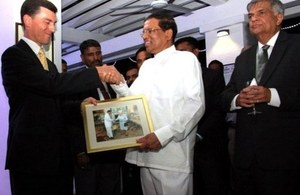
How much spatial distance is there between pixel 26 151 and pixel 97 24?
7412 mm

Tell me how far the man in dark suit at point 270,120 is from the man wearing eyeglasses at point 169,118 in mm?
294

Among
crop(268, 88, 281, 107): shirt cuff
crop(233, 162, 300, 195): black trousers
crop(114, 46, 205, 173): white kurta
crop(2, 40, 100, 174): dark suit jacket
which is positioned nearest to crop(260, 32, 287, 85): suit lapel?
crop(268, 88, 281, 107): shirt cuff

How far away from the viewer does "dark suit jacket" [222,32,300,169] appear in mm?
1788

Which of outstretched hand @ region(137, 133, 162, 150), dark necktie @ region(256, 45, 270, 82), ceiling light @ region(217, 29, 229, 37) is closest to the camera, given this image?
outstretched hand @ region(137, 133, 162, 150)

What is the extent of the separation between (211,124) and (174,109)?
36.7 inches

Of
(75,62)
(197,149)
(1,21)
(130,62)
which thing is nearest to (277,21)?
(197,149)

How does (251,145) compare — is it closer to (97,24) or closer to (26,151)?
(26,151)

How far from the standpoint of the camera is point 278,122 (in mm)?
1818

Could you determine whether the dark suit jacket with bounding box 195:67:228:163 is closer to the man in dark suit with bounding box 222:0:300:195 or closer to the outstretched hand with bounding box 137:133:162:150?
the man in dark suit with bounding box 222:0:300:195

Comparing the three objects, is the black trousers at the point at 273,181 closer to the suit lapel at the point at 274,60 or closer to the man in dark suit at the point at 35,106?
the suit lapel at the point at 274,60

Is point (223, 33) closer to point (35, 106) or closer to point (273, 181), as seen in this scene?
point (273, 181)

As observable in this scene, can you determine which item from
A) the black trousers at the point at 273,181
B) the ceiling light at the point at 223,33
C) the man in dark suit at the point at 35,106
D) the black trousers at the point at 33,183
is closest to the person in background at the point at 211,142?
the black trousers at the point at 273,181

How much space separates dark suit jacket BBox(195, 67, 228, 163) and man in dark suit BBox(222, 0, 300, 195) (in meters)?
0.68

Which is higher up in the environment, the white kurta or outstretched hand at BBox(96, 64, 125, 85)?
outstretched hand at BBox(96, 64, 125, 85)
